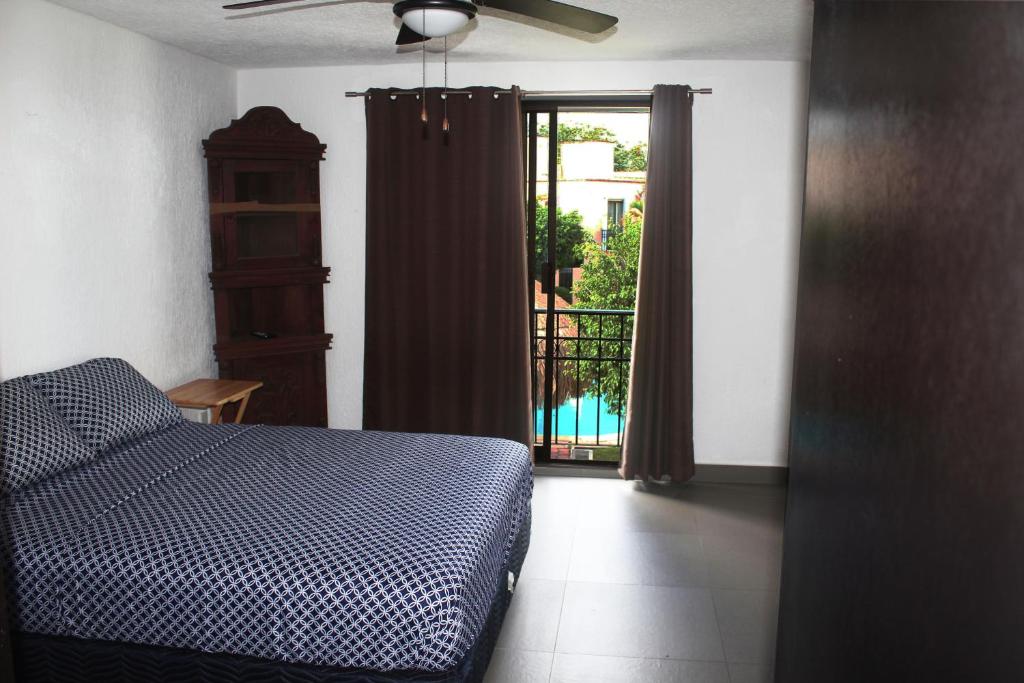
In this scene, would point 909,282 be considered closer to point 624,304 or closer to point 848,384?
point 848,384

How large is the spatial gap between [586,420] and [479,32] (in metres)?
2.53

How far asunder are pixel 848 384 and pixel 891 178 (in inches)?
4.8

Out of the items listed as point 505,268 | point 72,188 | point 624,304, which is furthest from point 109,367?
point 624,304

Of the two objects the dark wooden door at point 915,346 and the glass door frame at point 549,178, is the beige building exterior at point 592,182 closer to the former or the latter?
the glass door frame at point 549,178

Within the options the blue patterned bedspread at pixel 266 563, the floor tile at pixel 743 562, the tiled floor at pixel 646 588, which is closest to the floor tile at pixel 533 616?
the tiled floor at pixel 646 588

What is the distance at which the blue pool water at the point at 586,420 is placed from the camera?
526 cm

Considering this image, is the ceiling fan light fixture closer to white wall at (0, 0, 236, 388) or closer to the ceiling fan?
the ceiling fan

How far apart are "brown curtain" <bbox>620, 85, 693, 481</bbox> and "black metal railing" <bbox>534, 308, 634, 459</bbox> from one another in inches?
13.0

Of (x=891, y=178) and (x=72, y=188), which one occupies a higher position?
(x=72, y=188)

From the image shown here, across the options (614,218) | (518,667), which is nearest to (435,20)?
(518,667)

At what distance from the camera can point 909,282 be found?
0.39m

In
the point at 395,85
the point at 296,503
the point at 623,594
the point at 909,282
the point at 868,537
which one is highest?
the point at 395,85

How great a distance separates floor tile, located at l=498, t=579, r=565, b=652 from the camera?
3090 mm

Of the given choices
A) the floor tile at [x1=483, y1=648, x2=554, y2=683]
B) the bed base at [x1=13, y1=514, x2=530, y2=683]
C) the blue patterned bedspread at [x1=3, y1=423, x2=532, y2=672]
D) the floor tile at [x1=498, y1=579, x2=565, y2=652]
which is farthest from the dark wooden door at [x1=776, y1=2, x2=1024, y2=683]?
the floor tile at [x1=498, y1=579, x2=565, y2=652]
